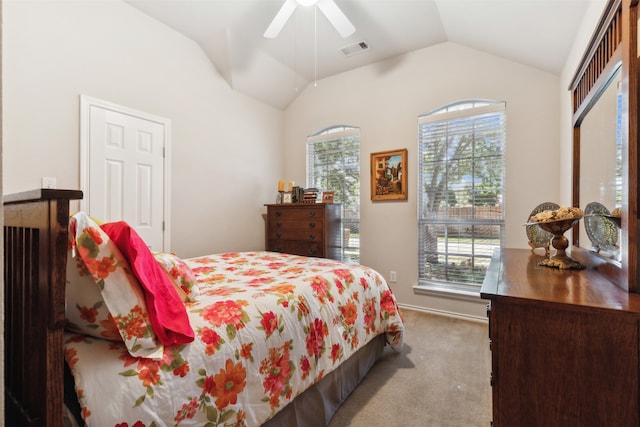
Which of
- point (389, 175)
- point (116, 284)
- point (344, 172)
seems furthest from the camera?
point (344, 172)

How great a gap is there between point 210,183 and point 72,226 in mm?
2648

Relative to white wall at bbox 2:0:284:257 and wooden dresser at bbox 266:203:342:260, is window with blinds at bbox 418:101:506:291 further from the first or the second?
white wall at bbox 2:0:284:257

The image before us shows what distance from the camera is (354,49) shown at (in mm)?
3506

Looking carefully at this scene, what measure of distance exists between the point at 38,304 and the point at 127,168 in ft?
7.38

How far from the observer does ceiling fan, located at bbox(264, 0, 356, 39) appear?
238cm

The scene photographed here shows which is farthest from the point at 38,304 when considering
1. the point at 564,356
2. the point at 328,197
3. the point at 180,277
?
the point at 328,197

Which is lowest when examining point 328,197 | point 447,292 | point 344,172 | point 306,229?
point 447,292

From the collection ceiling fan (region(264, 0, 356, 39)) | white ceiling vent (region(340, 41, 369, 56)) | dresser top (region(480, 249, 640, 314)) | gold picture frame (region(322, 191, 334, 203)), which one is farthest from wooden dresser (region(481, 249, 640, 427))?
white ceiling vent (region(340, 41, 369, 56))

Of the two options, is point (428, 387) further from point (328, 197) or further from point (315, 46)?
point (315, 46)

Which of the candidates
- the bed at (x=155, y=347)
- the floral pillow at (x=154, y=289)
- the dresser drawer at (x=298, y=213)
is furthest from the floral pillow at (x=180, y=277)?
the dresser drawer at (x=298, y=213)

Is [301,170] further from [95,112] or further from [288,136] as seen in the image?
[95,112]

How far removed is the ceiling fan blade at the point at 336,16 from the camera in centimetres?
240

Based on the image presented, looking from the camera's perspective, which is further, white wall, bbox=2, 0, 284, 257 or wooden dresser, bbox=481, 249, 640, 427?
white wall, bbox=2, 0, 284, 257

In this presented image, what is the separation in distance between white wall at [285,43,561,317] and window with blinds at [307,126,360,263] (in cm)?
11
